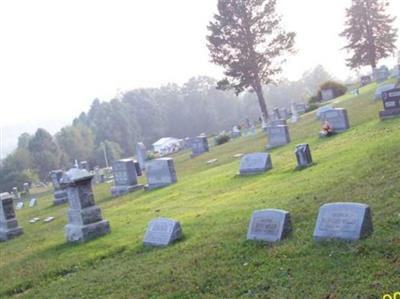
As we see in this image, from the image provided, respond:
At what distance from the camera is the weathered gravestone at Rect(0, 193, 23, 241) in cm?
1881

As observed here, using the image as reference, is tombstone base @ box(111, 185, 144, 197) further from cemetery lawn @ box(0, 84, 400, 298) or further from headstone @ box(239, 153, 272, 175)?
headstone @ box(239, 153, 272, 175)

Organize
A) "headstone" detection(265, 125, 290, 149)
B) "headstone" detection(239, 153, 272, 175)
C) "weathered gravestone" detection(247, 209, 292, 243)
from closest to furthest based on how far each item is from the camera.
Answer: "weathered gravestone" detection(247, 209, 292, 243) < "headstone" detection(239, 153, 272, 175) < "headstone" detection(265, 125, 290, 149)

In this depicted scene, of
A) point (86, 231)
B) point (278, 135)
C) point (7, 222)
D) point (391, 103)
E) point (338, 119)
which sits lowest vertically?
point (86, 231)

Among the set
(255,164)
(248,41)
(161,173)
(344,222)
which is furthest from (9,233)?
(248,41)

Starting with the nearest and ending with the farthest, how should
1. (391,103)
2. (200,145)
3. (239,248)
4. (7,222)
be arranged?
(239,248)
(7,222)
(391,103)
(200,145)

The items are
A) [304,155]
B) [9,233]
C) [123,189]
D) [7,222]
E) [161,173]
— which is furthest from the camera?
[123,189]

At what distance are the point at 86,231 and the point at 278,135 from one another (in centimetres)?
1246

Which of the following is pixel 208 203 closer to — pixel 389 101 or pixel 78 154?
pixel 389 101

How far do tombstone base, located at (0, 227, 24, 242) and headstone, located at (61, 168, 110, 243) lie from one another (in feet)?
17.4

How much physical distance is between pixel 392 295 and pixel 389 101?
15.6 metres

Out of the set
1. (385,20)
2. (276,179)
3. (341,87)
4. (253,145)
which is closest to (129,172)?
(253,145)

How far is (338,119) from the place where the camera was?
21.6 m

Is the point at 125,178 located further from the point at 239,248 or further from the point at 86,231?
the point at 239,248

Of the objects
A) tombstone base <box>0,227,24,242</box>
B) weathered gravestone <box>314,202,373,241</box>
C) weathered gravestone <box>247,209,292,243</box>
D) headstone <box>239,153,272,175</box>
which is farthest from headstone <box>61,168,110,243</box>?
weathered gravestone <box>314,202,373,241</box>
